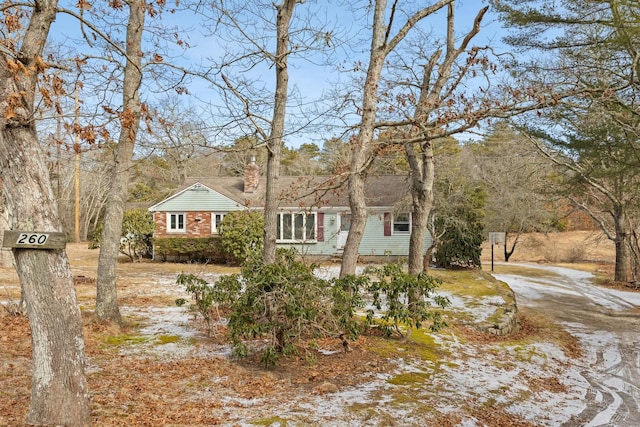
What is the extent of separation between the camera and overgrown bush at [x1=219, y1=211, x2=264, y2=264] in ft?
63.7

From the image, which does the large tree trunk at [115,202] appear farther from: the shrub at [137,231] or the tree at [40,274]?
the shrub at [137,231]

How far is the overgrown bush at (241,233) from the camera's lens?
1942cm

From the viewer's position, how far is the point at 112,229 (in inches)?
312

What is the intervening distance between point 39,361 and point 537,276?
67.7 feet

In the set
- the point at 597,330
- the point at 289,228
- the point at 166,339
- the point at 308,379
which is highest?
the point at 289,228

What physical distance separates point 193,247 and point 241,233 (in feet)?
8.77

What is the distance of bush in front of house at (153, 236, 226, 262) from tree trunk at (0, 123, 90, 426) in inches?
653

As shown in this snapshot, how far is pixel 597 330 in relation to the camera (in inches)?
429

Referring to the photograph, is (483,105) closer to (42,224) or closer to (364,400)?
→ (364,400)

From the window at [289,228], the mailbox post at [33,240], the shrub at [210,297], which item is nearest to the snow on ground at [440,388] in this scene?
the shrub at [210,297]

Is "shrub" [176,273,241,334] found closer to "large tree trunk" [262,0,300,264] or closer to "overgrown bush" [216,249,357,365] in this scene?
"overgrown bush" [216,249,357,365]

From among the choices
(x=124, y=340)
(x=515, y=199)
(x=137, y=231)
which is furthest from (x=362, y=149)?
(x=515, y=199)

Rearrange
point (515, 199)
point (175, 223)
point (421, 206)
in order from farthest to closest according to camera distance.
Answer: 1. point (515, 199)
2. point (175, 223)
3. point (421, 206)

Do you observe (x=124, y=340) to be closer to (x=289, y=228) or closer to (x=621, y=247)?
(x=289, y=228)
